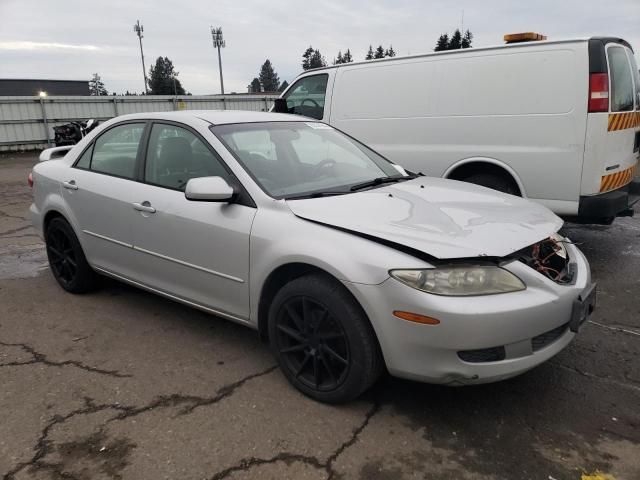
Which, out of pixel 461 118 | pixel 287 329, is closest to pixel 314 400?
pixel 287 329

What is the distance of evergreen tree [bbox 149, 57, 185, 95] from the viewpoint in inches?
3135

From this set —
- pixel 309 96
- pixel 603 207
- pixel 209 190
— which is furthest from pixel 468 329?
pixel 309 96

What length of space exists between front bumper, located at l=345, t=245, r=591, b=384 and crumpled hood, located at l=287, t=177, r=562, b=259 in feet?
0.66

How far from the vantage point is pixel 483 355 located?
2.43 meters

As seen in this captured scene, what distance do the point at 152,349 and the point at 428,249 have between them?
2.04m

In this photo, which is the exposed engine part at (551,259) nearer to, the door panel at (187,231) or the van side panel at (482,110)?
the door panel at (187,231)

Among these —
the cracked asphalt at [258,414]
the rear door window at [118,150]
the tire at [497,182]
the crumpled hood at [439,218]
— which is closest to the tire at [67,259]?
the cracked asphalt at [258,414]

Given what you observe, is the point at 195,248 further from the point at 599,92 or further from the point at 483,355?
the point at 599,92

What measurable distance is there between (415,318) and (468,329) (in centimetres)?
23

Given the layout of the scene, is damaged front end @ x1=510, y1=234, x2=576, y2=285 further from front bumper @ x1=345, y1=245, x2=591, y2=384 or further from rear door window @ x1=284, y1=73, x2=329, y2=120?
rear door window @ x1=284, y1=73, x2=329, y2=120

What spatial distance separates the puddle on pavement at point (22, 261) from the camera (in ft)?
17.0

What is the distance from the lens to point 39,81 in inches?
2569

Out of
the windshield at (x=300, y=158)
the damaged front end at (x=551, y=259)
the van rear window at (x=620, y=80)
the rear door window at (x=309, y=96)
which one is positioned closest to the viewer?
the damaged front end at (x=551, y=259)

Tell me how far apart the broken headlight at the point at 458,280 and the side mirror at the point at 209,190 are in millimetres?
1104
